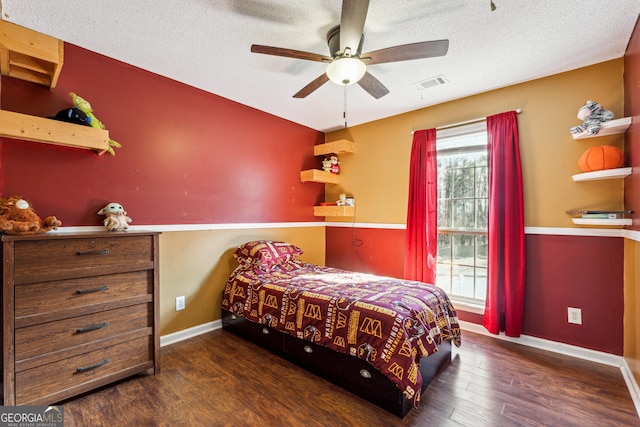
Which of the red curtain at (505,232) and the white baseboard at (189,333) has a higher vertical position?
the red curtain at (505,232)

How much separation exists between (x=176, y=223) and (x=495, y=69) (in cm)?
321

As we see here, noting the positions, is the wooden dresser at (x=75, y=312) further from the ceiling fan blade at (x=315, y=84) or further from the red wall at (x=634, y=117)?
the red wall at (x=634, y=117)

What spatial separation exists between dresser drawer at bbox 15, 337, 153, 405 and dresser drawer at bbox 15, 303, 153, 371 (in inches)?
2.2

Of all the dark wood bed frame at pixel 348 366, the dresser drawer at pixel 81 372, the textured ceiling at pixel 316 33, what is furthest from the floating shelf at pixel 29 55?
the dark wood bed frame at pixel 348 366

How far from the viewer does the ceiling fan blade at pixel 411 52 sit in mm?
1618

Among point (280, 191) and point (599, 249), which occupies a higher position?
point (280, 191)

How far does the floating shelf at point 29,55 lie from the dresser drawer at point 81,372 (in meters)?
1.86

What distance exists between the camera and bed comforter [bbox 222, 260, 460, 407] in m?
1.67

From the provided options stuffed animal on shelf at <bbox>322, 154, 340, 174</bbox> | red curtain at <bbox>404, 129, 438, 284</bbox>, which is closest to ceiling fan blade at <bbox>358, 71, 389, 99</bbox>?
red curtain at <bbox>404, 129, 438, 284</bbox>

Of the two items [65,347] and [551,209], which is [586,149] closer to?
[551,209]

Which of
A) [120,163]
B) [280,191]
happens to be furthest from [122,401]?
[280,191]

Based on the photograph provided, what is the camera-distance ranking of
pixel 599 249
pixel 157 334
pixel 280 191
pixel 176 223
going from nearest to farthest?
pixel 157 334
pixel 599 249
pixel 176 223
pixel 280 191

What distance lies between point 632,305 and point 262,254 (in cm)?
297

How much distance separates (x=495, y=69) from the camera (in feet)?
7.95
